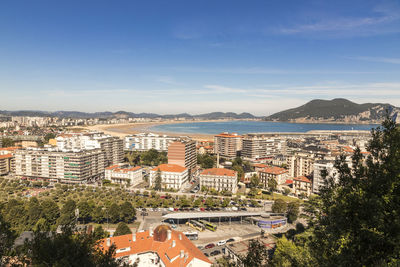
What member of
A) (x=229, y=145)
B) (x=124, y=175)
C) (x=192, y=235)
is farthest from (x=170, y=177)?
(x=229, y=145)

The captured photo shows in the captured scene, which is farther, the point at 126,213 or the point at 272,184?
the point at 272,184

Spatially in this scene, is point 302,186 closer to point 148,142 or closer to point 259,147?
point 259,147

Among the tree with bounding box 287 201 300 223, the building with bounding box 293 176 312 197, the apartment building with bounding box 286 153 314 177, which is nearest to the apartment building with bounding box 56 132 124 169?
the building with bounding box 293 176 312 197

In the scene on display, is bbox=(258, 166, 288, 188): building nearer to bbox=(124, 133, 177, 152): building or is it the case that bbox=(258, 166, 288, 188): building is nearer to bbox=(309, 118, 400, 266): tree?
bbox=(124, 133, 177, 152): building

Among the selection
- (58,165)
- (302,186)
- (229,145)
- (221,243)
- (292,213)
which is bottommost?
(221,243)

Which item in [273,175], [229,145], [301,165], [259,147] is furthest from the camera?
[229,145]

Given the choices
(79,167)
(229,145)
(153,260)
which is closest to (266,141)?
(229,145)

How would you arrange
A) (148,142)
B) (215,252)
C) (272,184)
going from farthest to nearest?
(148,142) → (272,184) → (215,252)
